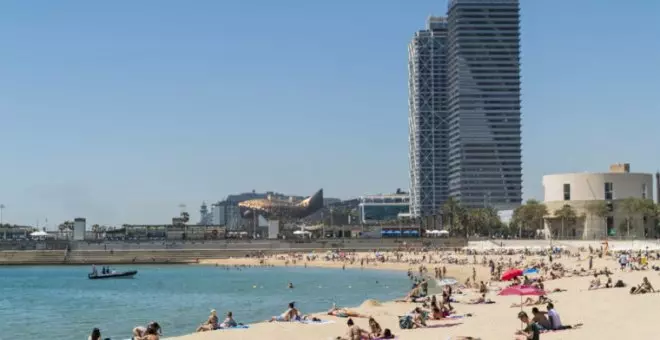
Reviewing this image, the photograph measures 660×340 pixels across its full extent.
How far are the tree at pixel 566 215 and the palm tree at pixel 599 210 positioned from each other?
276 cm

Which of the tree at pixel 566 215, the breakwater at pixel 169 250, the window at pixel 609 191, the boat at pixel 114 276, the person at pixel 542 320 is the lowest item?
the boat at pixel 114 276

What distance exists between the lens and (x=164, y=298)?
203ft

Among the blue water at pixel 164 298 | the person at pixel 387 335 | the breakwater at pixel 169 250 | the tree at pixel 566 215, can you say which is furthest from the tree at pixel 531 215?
the person at pixel 387 335

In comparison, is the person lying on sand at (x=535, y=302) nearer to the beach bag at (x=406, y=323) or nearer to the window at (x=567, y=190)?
the beach bag at (x=406, y=323)

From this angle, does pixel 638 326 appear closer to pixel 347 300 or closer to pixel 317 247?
pixel 347 300

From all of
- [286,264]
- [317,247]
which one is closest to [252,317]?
[286,264]

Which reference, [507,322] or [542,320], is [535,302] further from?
[542,320]

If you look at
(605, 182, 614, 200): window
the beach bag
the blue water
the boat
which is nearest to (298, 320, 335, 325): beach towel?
the beach bag

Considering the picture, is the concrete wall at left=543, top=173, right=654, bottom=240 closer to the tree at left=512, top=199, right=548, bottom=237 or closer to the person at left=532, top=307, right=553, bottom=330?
the tree at left=512, top=199, right=548, bottom=237

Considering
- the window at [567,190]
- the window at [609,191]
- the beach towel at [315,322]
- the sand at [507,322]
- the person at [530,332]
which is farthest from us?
the window at [567,190]

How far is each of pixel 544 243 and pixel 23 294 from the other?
79.9 m

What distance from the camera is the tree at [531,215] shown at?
136875 millimetres

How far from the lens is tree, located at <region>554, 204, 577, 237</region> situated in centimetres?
13125

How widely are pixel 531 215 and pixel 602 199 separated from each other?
13.0 meters
